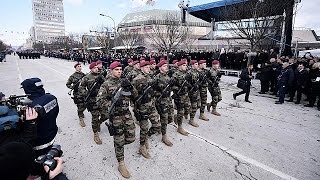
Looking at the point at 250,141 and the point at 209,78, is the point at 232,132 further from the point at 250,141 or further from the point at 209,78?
the point at 209,78

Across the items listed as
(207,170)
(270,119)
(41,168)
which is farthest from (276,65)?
(41,168)

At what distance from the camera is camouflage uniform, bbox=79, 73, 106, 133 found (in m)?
5.46

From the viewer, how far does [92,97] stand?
573cm

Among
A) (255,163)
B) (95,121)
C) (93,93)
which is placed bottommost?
(255,163)

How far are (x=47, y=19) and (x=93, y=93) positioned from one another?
164 metres

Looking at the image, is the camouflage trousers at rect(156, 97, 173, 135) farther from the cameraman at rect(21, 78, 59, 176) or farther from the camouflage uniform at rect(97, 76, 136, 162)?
the cameraman at rect(21, 78, 59, 176)

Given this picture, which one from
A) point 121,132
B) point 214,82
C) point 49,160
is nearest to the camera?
point 49,160

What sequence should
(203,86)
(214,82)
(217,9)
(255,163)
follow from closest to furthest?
1. (255,163)
2. (203,86)
3. (214,82)
4. (217,9)

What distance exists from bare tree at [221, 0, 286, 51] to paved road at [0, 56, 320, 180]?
26.9ft

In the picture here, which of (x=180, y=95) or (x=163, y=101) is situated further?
(x=180, y=95)

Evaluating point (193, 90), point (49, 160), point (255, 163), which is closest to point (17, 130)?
point (49, 160)

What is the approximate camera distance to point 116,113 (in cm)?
404

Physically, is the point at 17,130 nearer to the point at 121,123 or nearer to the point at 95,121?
the point at 121,123

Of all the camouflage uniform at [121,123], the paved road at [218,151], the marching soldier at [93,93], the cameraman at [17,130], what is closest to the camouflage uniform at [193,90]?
the paved road at [218,151]
